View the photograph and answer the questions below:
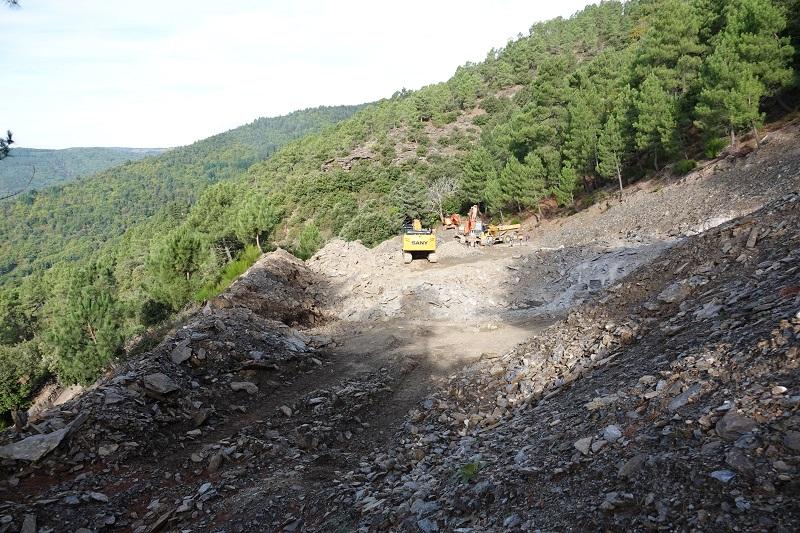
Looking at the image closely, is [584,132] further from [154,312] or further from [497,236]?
[154,312]

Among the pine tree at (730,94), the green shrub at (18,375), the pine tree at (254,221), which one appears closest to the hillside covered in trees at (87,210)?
the green shrub at (18,375)

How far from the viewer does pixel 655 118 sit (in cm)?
2788

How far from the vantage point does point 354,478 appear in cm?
686

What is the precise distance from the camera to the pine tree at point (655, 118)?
27438mm

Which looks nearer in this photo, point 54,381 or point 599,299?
point 599,299

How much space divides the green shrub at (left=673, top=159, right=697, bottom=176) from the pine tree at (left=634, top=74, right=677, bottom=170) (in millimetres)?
1219

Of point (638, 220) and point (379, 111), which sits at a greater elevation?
point (379, 111)

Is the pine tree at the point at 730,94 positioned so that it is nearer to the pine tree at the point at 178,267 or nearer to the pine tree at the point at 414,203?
the pine tree at the point at 414,203

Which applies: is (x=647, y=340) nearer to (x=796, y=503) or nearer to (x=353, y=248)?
(x=796, y=503)

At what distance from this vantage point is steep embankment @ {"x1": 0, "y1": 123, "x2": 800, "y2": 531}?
12.8ft

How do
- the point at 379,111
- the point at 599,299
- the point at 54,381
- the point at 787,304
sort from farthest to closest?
the point at 379,111, the point at 54,381, the point at 599,299, the point at 787,304

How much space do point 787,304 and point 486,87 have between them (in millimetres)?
87956

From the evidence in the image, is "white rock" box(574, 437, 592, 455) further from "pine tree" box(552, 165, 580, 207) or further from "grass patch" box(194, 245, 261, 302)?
"pine tree" box(552, 165, 580, 207)

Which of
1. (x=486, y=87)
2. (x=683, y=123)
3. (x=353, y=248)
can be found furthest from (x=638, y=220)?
(x=486, y=87)
